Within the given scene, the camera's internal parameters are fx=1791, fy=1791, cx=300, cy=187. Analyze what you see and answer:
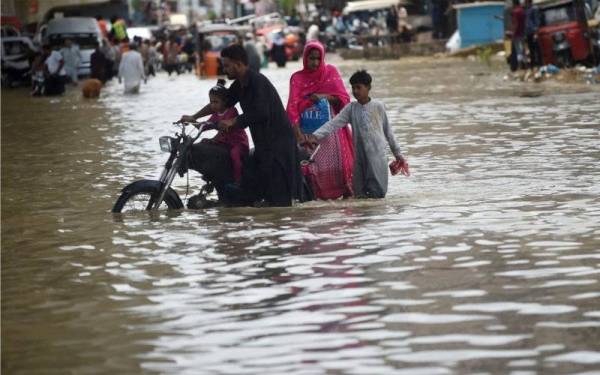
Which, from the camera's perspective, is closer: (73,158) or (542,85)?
(73,158)

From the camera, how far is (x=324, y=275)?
9.16 m

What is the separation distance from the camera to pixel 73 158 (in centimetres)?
1964

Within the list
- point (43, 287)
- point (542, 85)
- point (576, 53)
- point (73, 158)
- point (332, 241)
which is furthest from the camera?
point (576, 53)

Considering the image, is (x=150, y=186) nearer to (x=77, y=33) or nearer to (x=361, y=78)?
(x=361, y=78)

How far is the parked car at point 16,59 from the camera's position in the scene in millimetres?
50438

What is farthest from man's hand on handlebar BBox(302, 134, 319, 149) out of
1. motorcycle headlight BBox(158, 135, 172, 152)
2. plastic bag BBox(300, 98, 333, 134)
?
motorcycle headlight BBox(158, 135, 172, 152)

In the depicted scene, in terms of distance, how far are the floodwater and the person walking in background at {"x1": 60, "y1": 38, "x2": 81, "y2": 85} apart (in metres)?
29.2

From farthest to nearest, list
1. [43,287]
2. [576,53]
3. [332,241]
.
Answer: [576,53], [332,241], [43,287]

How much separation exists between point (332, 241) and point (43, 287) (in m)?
1.97

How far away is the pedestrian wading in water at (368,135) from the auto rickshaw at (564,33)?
2216cm

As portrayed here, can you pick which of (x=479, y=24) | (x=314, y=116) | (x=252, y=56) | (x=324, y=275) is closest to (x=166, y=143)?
(x=314, y=116)

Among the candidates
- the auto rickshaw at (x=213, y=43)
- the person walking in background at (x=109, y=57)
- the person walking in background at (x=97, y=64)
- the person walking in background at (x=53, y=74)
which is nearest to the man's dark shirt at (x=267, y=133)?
the person walking in background at (x=53, y=74)

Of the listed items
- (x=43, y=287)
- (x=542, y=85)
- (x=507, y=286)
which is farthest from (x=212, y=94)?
(x=542, y=85)

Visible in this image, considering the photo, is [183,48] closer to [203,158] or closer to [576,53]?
[576,53]
